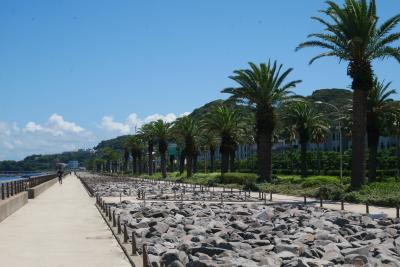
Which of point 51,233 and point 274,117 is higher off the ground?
point 274,117

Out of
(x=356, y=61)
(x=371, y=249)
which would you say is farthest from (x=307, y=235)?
(x=356, y=61)

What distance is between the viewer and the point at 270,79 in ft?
159

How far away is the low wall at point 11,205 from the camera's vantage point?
71.9ft

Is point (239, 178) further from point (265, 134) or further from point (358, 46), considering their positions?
point (358, 46)

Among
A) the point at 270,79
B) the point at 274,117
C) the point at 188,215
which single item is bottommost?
the point at 188,215

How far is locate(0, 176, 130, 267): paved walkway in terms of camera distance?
41.0ft

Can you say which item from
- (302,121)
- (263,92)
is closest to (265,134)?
(263,92)

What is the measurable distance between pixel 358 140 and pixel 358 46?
5.54 metres

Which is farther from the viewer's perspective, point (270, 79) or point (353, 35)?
point (270, 79)

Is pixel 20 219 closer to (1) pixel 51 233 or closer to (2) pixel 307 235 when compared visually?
(1) pixel 51 233

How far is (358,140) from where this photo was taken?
3425cm

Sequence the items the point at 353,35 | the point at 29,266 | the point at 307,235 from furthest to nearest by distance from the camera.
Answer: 1. the point at 353,35
2. the point at 307,235
3. the point at 29,266

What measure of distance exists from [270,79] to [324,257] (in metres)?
35.9

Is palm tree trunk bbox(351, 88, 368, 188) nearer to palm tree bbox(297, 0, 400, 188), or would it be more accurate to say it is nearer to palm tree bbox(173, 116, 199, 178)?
palm tree bbox(297, 0, 400, 188)
